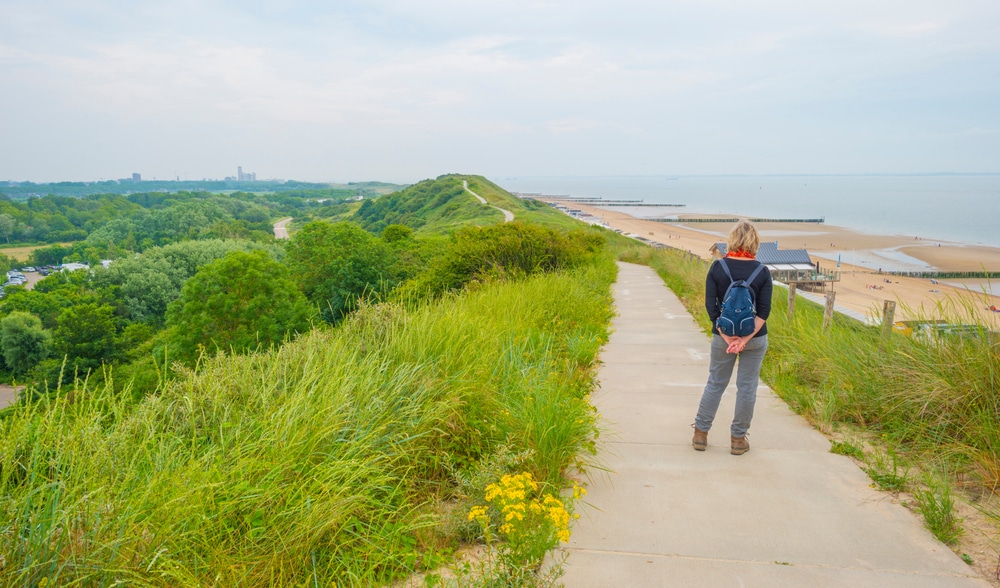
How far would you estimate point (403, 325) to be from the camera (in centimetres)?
502

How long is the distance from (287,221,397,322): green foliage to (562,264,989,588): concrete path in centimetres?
3170

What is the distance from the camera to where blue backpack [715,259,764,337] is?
425 cm

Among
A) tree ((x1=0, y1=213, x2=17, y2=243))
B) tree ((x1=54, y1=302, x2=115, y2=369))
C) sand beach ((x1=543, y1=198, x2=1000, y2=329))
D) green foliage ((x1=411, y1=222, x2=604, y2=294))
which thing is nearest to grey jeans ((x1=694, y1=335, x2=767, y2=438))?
green foliage ((x1=411, y1=222, x2=604, y2=294))

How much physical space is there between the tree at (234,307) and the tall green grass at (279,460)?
24810 mm

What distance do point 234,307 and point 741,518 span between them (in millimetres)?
30119

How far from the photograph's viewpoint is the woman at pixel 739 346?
14.2 ft

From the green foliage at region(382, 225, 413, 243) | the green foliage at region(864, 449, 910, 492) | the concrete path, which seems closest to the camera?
the concrete path

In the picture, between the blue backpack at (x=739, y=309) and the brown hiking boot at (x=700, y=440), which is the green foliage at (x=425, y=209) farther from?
the blue backpack at (x=739, y=309)

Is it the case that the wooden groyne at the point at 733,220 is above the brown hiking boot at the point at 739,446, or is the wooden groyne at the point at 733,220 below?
above

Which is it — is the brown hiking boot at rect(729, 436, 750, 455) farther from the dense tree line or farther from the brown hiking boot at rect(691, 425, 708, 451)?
the dense tree line

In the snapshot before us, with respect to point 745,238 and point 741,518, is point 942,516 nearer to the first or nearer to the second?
point 741,518

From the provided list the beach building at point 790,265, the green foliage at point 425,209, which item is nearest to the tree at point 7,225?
the green foliage at point 425,209

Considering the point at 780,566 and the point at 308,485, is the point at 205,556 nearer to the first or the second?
the point at 308,485

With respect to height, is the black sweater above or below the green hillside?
above
